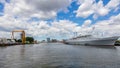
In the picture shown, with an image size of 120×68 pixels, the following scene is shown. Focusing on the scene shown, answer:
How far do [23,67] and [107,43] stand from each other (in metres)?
87.5

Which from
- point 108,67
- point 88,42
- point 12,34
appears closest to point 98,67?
point 108,67

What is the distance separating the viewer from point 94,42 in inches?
4338

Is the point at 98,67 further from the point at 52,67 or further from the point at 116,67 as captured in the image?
the point at 52,67

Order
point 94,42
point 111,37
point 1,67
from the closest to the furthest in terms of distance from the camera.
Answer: point 1,67 → point 111,37 → point 94,42

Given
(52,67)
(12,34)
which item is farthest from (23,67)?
(12,34)

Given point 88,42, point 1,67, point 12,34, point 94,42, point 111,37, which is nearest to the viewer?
point 1,67

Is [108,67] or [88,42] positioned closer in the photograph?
[108,67]

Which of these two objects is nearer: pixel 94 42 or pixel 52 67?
pixel 52 67

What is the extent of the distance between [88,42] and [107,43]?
18356 mm

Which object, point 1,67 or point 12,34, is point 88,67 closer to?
point 1,67

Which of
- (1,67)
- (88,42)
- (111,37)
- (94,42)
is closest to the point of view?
(1,67)

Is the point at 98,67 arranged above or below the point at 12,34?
below

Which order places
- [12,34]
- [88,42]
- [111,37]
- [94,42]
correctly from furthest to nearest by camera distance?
[12,34] < [88,42] < [94,42] < [111,37]

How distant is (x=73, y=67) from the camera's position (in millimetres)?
20812
